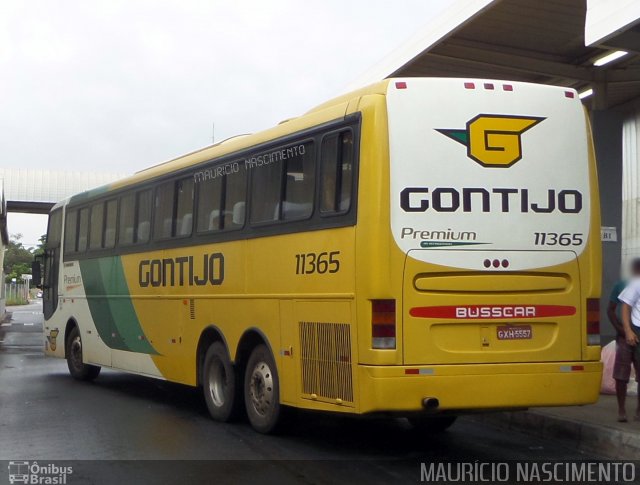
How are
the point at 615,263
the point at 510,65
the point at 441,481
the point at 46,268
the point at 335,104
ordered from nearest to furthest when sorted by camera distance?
the point at 441,481, the point at 335,104, the point at 615,263, the point at 510,65, the point at 46,268

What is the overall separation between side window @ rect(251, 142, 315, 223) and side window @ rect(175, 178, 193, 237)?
1.88m

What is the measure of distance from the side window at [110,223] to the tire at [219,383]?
4.07 metres

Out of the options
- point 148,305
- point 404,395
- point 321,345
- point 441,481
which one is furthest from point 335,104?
point 148,305

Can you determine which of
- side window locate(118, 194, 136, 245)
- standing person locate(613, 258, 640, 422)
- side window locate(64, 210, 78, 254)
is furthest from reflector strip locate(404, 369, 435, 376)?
side window locate(64, 210, 78, 254)

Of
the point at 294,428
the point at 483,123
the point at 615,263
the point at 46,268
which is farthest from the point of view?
the point at 46,268

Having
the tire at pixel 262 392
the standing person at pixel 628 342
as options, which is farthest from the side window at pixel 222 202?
the standing person at pixel 628 342

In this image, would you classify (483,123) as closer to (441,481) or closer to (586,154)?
(586,154)

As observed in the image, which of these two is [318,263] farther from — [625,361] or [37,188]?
[37,188]

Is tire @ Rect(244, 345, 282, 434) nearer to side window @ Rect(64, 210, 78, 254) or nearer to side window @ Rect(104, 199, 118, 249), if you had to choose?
side window @ Rect(104, 199, 118, 249)

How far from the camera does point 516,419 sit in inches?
425

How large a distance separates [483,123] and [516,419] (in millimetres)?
3942

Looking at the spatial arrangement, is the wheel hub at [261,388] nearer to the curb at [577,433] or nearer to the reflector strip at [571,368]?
the curb at [577,433]

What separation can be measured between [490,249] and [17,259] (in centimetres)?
11192

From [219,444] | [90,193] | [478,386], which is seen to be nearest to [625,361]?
[478,386]
